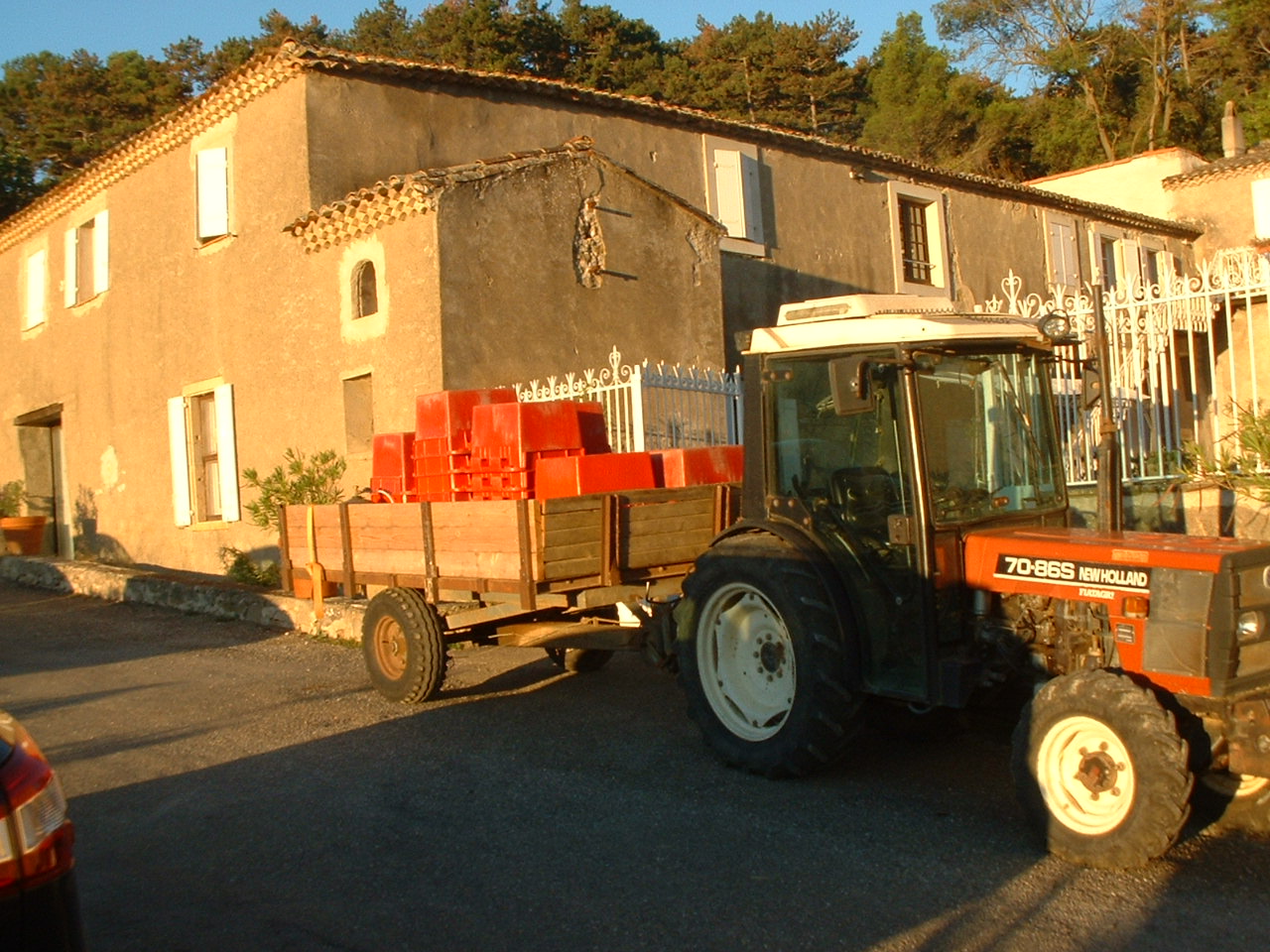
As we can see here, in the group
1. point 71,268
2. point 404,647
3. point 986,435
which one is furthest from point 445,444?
point 71,268

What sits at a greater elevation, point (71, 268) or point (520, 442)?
point (71, 268)

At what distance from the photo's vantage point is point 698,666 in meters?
6.00

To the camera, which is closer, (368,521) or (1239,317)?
(368,521)

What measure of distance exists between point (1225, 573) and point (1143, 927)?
50.1 inches

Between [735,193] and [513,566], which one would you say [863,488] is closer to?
[513,566]

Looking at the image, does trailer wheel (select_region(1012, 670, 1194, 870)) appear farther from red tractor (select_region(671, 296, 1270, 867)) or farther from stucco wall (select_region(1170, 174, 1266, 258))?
stucco wall (select_region(1170, 174, 1266, 258))

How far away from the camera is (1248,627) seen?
4.34 metres

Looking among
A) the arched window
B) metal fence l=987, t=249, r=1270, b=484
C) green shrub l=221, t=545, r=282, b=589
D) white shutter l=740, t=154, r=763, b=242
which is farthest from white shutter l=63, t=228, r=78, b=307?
metal fence l=987, t=249, r=1270, b=484

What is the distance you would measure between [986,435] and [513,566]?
267 cm

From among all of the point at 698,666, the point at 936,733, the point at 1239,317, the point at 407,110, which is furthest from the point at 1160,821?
the point at 407,110

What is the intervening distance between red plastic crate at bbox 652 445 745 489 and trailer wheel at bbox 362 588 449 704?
1.65 meters

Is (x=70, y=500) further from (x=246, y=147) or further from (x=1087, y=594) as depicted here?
(x=1087, y=594)

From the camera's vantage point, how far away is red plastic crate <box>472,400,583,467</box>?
7434 millimetres

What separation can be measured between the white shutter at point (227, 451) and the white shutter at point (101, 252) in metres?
4.20
